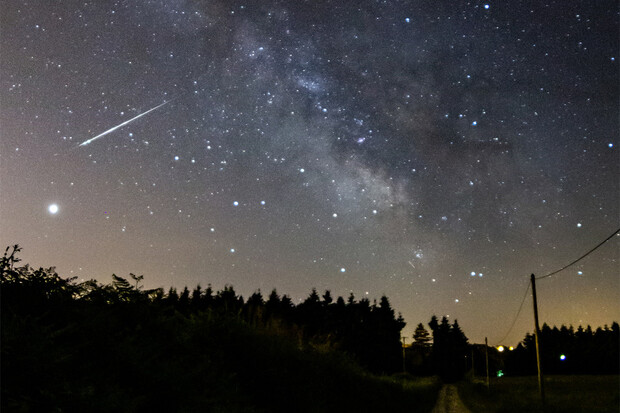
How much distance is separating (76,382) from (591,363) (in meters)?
125

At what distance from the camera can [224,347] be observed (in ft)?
31.4

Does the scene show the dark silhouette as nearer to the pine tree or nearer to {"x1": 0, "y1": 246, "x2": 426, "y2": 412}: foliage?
the pine tree

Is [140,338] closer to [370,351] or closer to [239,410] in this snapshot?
[239,410]

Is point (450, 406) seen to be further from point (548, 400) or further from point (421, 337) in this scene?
point (421, 337)

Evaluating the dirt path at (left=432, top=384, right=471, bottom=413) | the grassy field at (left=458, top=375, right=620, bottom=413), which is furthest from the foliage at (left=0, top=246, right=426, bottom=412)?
the dirt path at (left=432, top=384, right=471, bottom=413)

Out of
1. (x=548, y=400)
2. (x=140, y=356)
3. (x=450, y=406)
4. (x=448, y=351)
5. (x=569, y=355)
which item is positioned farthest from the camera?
(x=448, y=351)

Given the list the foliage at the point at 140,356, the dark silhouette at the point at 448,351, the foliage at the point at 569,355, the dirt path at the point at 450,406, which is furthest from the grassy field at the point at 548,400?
the dark silhouette at the point at 448,351

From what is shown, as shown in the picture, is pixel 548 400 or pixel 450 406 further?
pixel 450 406

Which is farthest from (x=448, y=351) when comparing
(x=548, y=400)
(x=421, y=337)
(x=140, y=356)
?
(x=140, y=356)

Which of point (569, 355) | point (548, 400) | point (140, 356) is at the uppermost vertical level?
point (140, 356)

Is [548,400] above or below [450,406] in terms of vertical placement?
above

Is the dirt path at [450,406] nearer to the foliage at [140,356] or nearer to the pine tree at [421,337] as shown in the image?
the foliage at [140,356]

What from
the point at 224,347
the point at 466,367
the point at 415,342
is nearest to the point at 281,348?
the point at 224,347

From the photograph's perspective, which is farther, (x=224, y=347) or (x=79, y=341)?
(x=224, y=347)
